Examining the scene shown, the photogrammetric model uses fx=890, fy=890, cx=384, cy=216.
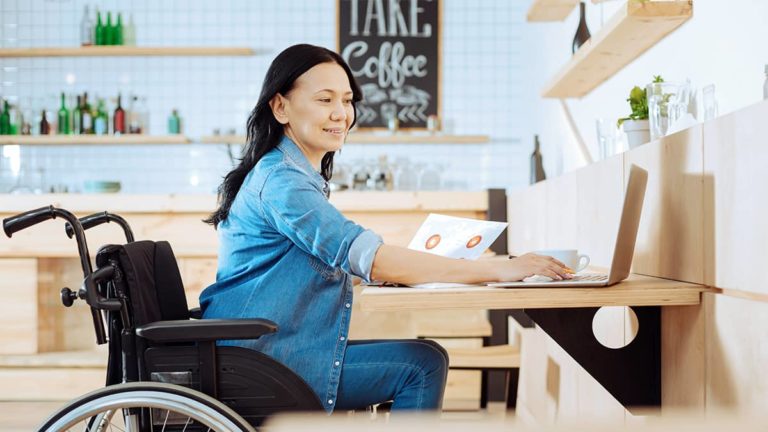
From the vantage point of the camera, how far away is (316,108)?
188 centimetres

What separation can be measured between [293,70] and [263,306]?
0.51 metres

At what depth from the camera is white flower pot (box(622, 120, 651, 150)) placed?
2.29 meters

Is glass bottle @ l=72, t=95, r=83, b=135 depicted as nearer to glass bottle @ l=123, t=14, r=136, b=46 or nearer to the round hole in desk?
glass bottle @ l=123, t=14, r=136, b=46

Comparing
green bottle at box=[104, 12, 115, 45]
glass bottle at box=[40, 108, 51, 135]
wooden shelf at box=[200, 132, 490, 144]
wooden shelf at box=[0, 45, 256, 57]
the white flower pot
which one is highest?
green bottle at box=[104, 12, 115, 45]

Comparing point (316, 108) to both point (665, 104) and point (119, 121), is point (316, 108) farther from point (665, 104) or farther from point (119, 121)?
point (119, 121)

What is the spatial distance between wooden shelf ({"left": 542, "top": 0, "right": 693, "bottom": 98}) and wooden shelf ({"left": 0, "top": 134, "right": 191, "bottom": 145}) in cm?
256

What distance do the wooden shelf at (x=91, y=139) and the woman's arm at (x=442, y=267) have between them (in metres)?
3.93

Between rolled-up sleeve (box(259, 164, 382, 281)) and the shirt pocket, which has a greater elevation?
rolled-up sleeve (box(259, 164, 382, 281))

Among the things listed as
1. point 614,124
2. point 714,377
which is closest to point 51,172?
point 614,124

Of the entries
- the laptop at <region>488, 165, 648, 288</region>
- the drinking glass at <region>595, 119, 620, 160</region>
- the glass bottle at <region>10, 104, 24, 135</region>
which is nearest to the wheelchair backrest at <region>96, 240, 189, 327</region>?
the laptop at <region>488, 165, 648, 288</region>

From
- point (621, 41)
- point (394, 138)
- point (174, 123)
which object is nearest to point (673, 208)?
point (621, 41)

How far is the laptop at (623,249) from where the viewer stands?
1576 mm

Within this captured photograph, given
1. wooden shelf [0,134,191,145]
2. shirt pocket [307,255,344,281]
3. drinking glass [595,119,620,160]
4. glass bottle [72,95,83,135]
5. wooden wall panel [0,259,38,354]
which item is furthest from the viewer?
glass bottle [72,95,83,135]

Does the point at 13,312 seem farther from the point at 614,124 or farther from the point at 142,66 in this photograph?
the point at 614,124
